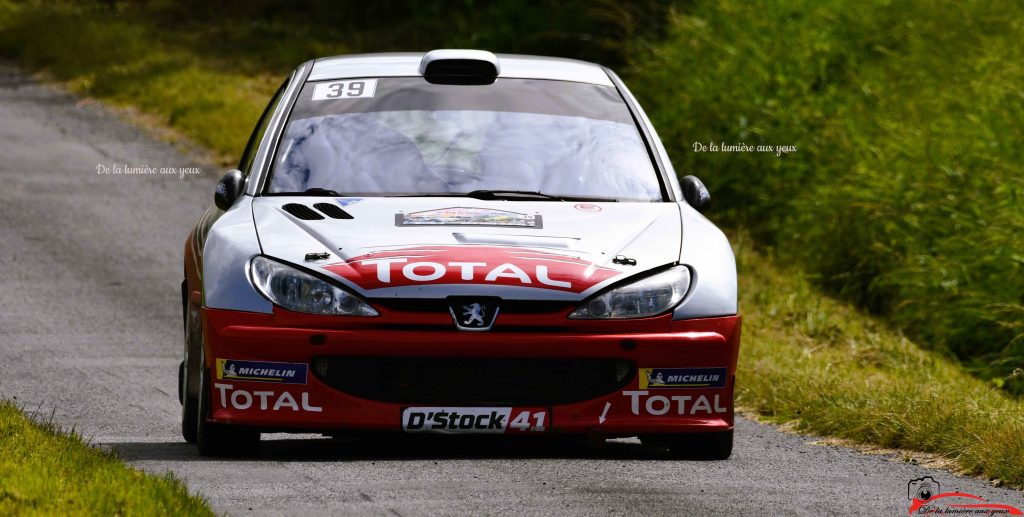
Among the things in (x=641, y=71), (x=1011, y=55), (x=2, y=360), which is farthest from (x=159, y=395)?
(x=641, y=71)

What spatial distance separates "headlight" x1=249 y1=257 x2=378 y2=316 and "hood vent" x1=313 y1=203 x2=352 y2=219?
430 mm

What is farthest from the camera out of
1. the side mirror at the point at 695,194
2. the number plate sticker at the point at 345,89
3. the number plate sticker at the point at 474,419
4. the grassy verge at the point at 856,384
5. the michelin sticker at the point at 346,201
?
the number plate sticker at the point at 345,89

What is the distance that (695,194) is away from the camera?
692 cm

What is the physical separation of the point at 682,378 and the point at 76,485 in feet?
6.90

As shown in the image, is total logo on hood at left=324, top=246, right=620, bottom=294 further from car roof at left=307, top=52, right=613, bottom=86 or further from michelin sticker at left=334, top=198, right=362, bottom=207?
car roof at left=307, top=52, right=613, bottom=86

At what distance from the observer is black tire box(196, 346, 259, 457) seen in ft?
20.4

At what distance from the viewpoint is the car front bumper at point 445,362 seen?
5.89 m

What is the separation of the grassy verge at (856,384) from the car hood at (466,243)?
59.4 inches

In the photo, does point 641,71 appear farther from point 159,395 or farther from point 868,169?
point 159,395

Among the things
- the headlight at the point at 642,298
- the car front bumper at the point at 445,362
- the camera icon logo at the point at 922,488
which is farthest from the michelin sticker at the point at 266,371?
the camera icon logo at the point at 922,488

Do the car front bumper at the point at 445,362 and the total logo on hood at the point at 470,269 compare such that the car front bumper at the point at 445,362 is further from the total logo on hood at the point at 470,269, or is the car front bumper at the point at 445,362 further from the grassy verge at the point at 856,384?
the grassy verge at the point at 856,384

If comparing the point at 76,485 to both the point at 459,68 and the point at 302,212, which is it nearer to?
the point at 302,212

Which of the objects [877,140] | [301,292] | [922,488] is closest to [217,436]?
[301,292]

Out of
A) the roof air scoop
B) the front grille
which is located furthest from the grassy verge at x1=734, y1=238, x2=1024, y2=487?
the roof air scoop
